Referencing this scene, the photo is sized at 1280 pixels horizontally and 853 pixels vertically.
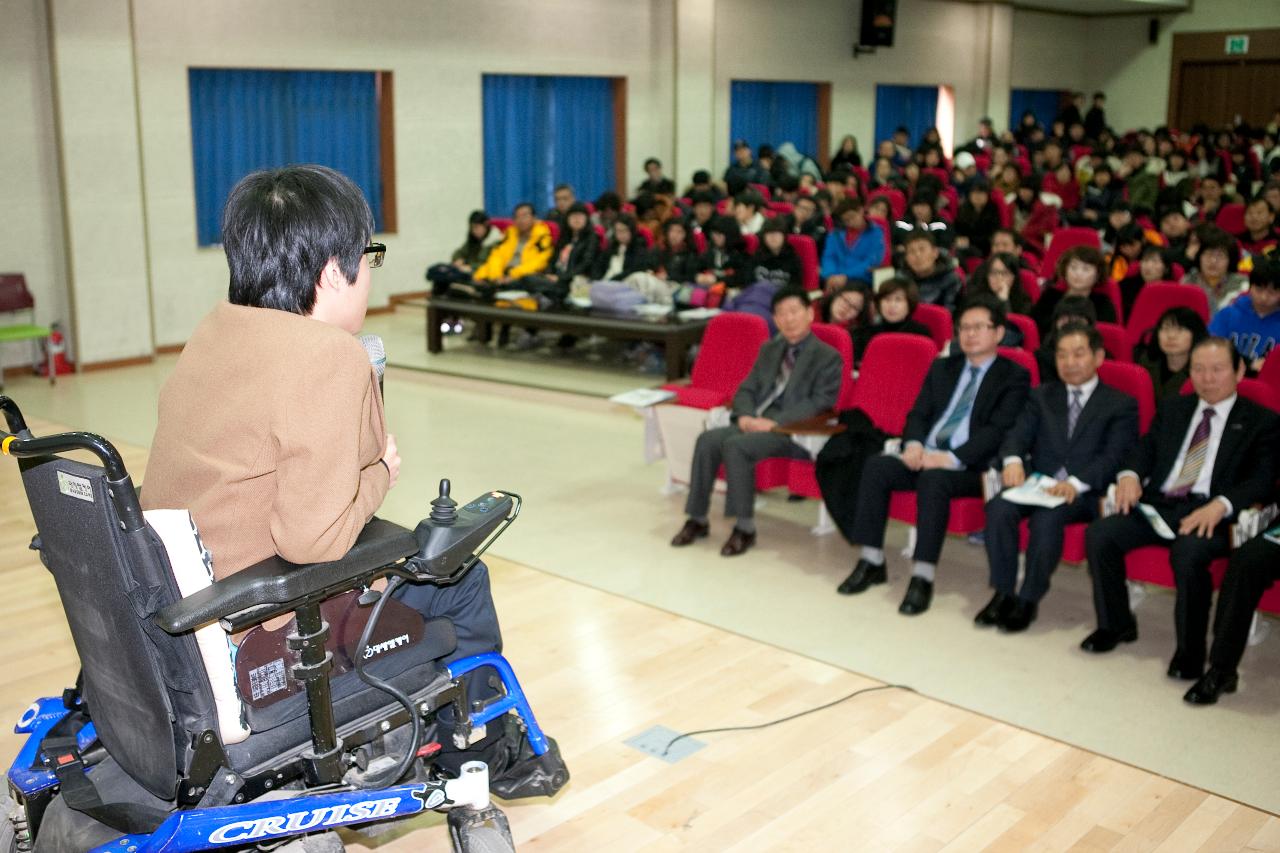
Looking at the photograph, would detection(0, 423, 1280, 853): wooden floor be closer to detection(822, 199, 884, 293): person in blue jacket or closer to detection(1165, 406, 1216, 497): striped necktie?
detection(1165, 406, 1216, 497): striped necktie

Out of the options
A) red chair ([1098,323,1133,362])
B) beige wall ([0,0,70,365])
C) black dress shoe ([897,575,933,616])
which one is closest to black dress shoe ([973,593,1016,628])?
black dress shoe ([897,575,933,616])

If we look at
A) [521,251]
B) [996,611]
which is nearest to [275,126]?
[521,251]

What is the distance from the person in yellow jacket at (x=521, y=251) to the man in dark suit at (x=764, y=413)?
185 inches

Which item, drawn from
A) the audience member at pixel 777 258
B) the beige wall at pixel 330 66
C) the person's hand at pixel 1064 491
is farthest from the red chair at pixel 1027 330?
the beige wall at pixel 330 66

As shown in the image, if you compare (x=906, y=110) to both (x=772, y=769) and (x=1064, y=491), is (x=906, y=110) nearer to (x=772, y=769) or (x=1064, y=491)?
(x=1064, y=491)

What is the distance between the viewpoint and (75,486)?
184cm

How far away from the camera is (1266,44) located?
1806cm

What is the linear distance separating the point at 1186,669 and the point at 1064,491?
2.18 ft

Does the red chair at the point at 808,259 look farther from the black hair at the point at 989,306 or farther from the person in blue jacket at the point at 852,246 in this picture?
the black hair at the point at 989,306

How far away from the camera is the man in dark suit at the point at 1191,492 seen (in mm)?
3758

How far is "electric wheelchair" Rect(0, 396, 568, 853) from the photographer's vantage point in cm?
184

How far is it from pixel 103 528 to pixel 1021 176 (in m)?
11.5

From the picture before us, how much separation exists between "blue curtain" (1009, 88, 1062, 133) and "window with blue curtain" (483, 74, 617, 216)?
27.8 ft

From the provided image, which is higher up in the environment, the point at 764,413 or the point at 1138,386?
the point at 1138,386
